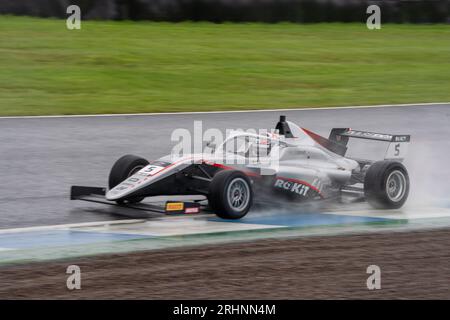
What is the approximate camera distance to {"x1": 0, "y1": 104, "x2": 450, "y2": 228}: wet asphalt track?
32.0 feet

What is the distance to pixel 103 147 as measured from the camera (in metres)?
13.2

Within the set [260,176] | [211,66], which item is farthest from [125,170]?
[211,66]

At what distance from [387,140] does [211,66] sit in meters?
11.2

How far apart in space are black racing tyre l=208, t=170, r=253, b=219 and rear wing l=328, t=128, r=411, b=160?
2.04m

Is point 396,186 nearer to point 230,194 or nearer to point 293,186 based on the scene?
point 293,186

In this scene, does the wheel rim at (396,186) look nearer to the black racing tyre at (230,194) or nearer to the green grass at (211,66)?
the black racing tyre at (230,194)

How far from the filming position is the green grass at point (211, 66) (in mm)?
18031

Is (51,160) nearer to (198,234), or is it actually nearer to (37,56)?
(198,234)

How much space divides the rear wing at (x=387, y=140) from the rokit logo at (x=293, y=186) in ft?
3.58

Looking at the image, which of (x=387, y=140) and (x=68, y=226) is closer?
(x=68, y=226)
